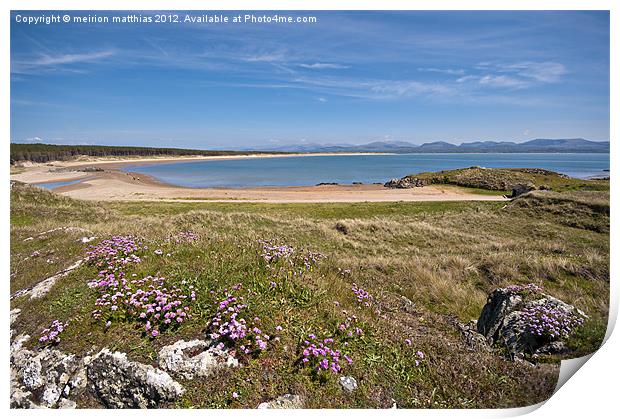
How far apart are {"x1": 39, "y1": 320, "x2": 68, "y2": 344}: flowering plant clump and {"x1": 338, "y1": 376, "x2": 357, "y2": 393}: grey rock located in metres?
3.11

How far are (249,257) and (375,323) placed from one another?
7.29 ft

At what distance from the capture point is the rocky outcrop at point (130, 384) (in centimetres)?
322

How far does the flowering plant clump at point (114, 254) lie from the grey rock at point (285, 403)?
294 centimetres

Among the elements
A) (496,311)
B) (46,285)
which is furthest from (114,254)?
(496,311)

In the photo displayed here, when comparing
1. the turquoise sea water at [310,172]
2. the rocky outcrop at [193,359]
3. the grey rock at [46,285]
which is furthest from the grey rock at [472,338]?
the grey rock at [46,285]

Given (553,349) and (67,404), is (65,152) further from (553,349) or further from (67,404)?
(553,349)

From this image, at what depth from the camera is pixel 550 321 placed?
435 centimetres

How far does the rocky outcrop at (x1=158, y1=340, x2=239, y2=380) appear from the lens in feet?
10.9

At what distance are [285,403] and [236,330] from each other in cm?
89

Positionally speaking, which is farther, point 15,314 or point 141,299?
point 15,314

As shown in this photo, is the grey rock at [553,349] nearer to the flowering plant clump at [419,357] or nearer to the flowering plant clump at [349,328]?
the flowering plant clump at [419,357]

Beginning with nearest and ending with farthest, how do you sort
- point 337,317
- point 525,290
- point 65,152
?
point 337,317, point 525,290, point 65,152
